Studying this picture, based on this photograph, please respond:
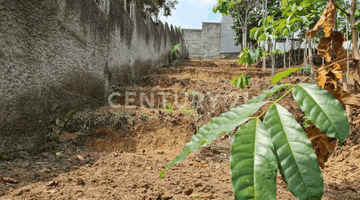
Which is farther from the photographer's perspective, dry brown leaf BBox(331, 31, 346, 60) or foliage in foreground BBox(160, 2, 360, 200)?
dry brown leaf BBox(331, 31, 346, 60)

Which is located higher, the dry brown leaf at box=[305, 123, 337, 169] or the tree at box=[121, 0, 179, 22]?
the tree at box=[121, 0, 179, 22]

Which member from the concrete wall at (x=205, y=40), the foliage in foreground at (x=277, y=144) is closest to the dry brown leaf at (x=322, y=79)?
the foliage in foreground at (x=277, y=144)

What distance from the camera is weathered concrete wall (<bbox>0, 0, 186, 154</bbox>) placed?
209 centimetres

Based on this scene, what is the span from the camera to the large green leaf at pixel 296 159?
46 centimetres

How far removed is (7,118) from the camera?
Answer: 6.83 ft

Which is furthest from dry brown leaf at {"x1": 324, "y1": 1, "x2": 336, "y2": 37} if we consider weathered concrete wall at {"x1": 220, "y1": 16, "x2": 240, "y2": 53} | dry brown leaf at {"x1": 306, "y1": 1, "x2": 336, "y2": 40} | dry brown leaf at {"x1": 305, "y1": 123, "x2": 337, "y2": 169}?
weathered concrete wall at {"x1": 220, "y1": 16, "x2": 240, "y2": 53}

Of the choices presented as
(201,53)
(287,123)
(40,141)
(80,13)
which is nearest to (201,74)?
(80,13)

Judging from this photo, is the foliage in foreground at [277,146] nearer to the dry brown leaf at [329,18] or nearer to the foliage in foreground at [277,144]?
the foliage in foreground at [277,144]

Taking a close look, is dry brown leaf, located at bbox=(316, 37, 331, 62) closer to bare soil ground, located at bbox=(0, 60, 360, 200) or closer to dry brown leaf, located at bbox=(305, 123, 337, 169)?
dry brown leaf, located at bbox=(305, 123, 337, 169)

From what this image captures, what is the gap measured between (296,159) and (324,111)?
0.15 meters

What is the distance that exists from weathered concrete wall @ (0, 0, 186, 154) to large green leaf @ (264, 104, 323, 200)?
7.53ft

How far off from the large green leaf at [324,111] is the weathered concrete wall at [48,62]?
7.58ft

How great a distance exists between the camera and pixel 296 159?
0.48 meters

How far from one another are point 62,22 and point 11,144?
1.50m
